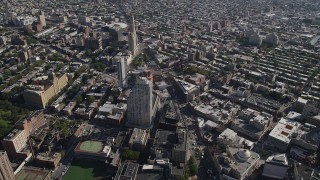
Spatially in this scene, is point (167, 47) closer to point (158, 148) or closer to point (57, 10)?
point (158, 148)

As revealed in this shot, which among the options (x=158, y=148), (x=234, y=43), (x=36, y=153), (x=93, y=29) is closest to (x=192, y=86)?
(x=158, y=148)

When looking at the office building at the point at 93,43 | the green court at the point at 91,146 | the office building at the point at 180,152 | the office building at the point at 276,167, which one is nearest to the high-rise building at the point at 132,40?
the office building at the point at 93,43

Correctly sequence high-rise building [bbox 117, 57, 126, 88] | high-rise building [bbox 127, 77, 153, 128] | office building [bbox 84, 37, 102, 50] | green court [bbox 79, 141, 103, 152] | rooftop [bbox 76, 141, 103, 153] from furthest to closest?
office building [bbox 84, 37, 102, 50] → high-rise building [bbox 117, 57, 126, 88] → high-rise building [bbox 127, 77, 153, 128] → green court [bbox 79, 141, 103, 152] → rooftop [bbox 76, 141, 103, 153]

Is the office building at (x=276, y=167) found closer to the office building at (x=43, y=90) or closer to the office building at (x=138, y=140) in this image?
the office building at (x=138, y=140)

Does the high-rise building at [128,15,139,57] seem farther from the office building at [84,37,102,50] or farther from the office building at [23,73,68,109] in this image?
the office building at [23,73,68,109]

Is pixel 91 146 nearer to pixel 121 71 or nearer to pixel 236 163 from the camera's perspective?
pixel 121 71

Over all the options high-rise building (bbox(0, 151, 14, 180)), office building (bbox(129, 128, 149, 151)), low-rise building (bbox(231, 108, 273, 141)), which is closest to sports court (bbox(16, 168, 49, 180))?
high-rise building (bbox(0, 151, 14, 180))
